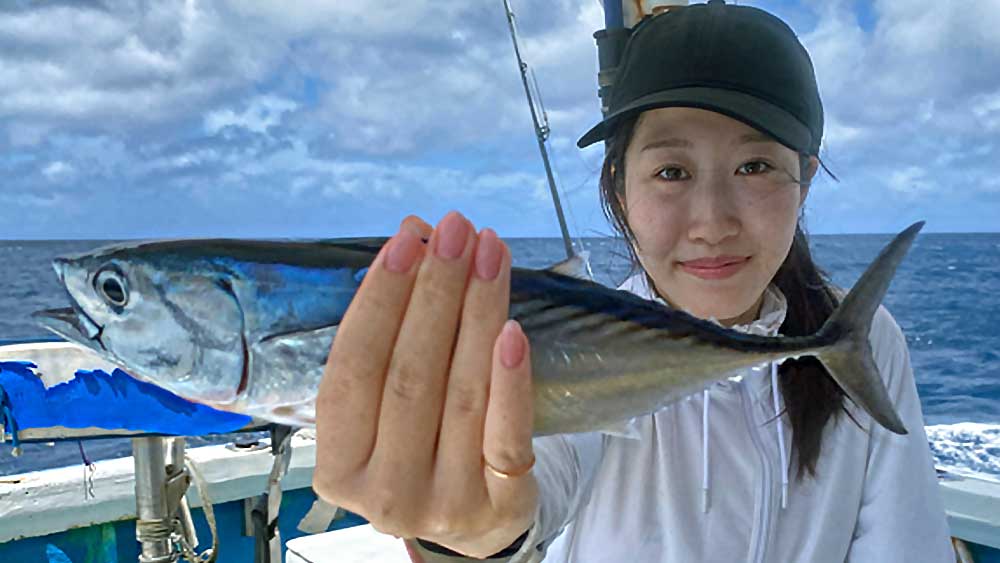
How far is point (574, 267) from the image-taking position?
1.23m

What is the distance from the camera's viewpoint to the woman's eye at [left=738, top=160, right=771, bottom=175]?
5.48ft

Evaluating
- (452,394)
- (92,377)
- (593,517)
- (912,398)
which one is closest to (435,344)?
(452,394)

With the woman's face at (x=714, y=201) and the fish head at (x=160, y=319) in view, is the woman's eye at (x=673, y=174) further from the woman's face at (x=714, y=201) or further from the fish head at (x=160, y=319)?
the fish head at (x=160, y=319)

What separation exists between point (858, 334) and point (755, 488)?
19.3 inches

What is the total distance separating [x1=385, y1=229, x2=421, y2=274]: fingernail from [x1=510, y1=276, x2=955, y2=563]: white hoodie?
723 mm

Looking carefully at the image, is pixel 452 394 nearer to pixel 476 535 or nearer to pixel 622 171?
pixel 476 535

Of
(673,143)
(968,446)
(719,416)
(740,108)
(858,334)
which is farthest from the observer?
(968,446)

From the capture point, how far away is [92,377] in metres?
2.36

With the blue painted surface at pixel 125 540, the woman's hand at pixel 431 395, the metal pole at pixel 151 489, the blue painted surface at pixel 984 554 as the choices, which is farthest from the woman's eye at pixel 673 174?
the blue painted surface at pixel 125 540

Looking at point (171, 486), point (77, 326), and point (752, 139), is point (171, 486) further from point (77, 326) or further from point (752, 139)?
point (752, 139)

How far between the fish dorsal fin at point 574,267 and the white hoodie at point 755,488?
0.51 m

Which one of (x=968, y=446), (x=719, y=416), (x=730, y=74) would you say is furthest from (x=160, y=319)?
(x=968, y=446)

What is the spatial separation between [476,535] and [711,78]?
38.2 inches

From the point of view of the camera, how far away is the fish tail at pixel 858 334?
1.39 metres
